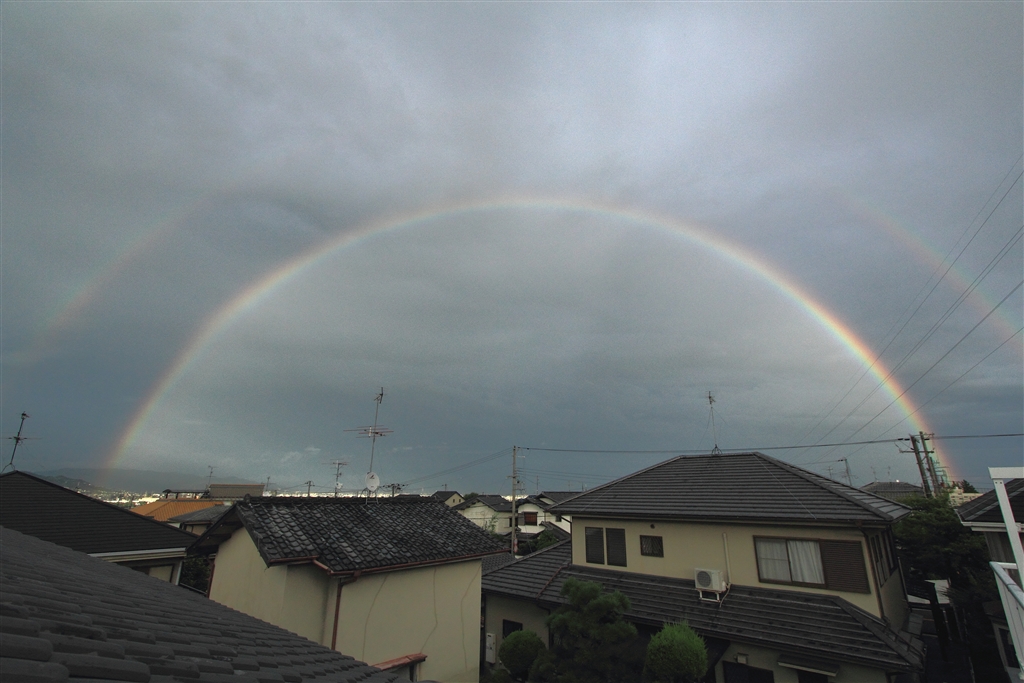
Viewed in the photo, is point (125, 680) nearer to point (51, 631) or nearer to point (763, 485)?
point (51, 631)

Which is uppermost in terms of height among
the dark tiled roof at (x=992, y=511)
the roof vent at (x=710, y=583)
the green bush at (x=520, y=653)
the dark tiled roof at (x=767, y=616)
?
the dark tiled roof at (x=992, y=511)

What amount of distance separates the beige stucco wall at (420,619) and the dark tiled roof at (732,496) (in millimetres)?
4626

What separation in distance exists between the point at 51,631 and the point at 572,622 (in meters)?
11.2

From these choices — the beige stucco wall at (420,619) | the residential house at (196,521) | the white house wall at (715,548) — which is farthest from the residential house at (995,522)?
the residential house at (196,521)

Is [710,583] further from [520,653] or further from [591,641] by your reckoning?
[520,653]

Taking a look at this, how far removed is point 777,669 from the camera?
1073cm

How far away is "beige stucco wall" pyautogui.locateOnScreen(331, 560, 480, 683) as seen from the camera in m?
10.5

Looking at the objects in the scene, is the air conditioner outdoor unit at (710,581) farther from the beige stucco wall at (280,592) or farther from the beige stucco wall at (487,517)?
the beige stucco wall at (487,517)

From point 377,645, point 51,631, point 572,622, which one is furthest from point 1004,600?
point 377,645

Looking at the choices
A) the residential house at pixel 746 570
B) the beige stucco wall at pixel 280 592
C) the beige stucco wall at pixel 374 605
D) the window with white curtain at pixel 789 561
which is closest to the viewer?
the beige stucco wall at pixel 280 592

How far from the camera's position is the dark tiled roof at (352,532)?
33.9 feet

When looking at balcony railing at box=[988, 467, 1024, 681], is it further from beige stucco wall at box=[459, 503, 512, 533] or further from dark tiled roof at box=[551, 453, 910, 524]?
beige stucco wall at box=[459, 503, 512, 533]

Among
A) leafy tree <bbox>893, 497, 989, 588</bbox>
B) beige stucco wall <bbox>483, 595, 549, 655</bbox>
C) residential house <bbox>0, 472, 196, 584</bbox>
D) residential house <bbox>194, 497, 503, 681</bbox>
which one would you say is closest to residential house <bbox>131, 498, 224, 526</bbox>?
residential house <bbox>0, 472, 196, 584</bbox>

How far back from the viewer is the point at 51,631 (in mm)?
2100
